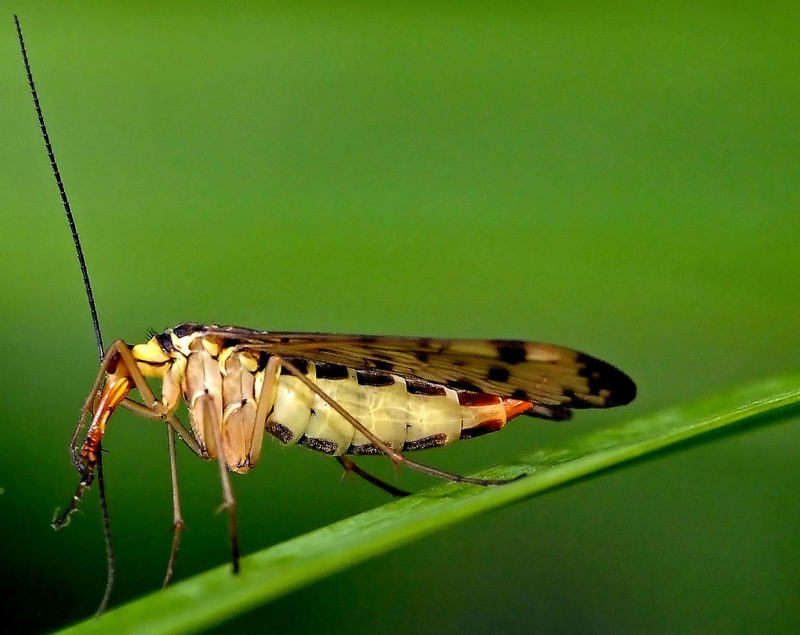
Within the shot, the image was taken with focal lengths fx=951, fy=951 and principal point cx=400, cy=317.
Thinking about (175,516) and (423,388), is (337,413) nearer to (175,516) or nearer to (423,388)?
(423,388)

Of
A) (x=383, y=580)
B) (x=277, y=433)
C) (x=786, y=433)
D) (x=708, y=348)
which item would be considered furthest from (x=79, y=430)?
(x=786, y=433)

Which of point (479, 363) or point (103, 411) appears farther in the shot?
point (103, 411)

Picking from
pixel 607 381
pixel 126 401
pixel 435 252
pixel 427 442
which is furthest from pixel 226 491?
pixel 435 252

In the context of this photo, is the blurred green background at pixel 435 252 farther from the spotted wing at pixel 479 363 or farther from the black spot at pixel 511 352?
the black spot at pixel 511 352

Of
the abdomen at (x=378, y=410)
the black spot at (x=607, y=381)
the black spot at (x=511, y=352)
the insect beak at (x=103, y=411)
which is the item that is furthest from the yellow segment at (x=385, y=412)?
the insect beak at (x=103, y=411)

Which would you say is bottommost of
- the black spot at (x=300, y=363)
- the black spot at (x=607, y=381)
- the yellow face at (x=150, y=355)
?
the black spot at (x=607, y=381)

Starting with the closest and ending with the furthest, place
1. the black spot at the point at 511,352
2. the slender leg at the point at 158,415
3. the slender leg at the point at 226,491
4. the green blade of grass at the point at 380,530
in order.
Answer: the green blade of grass at the point at 380,530 → the slender leg at the point at 226,491 → the black spot at the point at 511,352 → the slender leg at the point at 158,415
